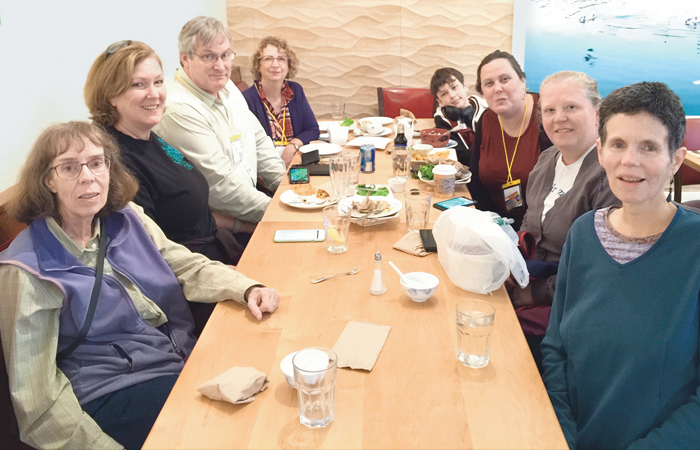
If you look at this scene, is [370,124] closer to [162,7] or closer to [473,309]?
[162,7]

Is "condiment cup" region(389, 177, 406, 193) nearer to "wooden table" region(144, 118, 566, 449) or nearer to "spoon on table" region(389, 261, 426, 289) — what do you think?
"wooden table" region(144, 118, 566, 449)

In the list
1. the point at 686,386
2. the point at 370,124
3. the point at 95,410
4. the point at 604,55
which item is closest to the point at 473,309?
the point at 686,386

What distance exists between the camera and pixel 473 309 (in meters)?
1.26

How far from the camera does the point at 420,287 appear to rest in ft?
4.79

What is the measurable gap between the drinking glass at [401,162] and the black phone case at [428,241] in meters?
0.74

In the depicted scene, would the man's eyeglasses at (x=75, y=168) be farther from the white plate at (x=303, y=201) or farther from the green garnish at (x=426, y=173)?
the green garnish at (x=426, y=173)

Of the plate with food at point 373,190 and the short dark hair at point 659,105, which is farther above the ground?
the short dark hair at point 659,105

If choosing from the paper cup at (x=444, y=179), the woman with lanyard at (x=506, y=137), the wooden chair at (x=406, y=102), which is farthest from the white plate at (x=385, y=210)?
the wooden chair at (x=406, y=102)

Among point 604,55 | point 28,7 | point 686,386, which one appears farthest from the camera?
point 604,55

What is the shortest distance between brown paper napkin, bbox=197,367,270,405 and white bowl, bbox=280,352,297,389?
0.04m

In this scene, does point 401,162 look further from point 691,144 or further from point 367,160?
point 691,144

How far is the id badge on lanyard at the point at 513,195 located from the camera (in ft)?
8.05

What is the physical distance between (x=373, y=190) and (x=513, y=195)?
648mm

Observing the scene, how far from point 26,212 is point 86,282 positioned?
0.78 feet
